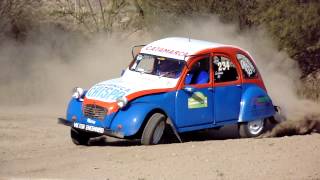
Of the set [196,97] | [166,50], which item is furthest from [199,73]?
[166,50]

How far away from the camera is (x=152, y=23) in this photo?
2239 cm

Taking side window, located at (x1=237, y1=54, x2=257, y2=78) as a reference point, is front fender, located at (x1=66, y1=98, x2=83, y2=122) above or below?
below

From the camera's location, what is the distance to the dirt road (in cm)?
942

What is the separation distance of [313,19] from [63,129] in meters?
8.98

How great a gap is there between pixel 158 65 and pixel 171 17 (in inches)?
344

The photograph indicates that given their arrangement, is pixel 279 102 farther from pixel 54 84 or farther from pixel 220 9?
pixel 54 84

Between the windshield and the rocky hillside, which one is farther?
the rocky hillside

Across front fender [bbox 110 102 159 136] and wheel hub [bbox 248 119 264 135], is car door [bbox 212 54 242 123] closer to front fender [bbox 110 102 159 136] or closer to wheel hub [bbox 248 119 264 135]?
wheel hub [bbox 248 119 264 135]

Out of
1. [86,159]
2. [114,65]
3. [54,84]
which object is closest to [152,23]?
[114,65]

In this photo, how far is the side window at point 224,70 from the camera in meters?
13.3

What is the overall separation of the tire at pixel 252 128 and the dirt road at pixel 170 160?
1.67m

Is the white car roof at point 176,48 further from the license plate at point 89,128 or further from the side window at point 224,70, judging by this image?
the license plate at point 89,128

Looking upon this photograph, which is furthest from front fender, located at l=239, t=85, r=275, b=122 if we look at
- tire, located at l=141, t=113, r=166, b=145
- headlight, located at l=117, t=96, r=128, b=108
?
headlight, located at l=117, t=96, r=128, b=108

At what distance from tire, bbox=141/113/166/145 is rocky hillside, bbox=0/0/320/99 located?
30.5 feet
